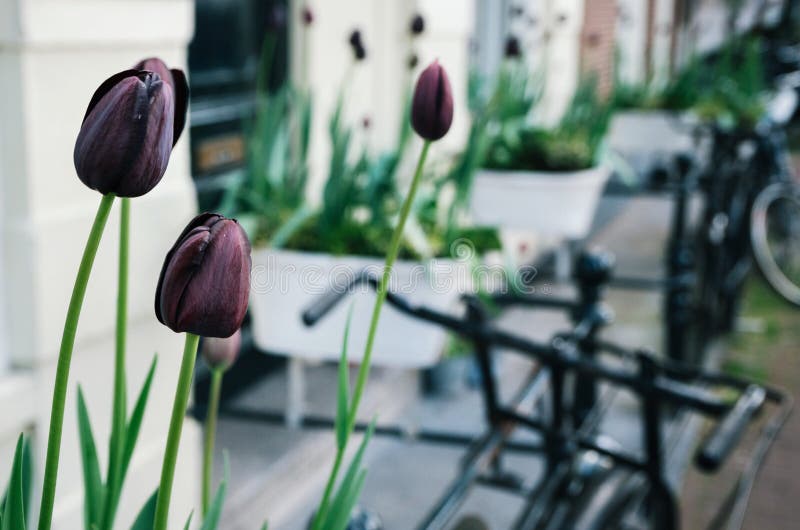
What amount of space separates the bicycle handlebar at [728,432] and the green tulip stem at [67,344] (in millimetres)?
973

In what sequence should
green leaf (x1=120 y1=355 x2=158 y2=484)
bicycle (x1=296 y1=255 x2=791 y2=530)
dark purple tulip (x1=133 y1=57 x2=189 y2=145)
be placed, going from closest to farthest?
dark purple tulip (x1=133 y1=57 x2=189 y2=145), green leaf (x1=120 y1=355 x2=158 y2=484), bicycle (x1=296 y1=255 x2=791 y2=530)

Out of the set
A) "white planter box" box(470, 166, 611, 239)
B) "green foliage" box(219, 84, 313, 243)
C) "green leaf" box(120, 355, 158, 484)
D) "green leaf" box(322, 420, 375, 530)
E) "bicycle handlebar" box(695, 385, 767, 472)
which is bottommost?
"white planter box" box(470, 166, 611, 239)

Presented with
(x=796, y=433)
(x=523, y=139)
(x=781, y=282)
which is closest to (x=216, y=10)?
(x=523, y=139)

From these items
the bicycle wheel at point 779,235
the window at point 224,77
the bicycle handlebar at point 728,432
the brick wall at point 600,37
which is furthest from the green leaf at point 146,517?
the brick wall at point 600,37

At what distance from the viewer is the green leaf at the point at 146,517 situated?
81 cm

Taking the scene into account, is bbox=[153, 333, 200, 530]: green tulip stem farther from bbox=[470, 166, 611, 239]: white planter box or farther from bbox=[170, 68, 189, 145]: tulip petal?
bbox=[470, 166, 611, 239]: white planter box

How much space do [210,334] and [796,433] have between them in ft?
12.7

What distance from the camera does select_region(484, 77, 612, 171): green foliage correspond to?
3.05 metres

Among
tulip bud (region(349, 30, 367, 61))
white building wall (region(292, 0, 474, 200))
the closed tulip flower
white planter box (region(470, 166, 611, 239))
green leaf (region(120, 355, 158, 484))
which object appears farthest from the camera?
white building wall (region(292, 0, 474, 200))

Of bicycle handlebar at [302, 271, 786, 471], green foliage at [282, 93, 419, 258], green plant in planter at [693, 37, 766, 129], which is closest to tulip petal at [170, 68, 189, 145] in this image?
bicycle handlebar at [302, 271, 786, 471]

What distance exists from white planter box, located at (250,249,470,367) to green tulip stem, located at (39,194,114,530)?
1.38 m

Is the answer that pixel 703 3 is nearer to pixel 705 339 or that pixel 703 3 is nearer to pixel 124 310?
pixel 705 339

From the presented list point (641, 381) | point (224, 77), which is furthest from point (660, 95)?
point (641, 381)

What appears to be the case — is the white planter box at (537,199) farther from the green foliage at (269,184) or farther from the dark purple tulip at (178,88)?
the dark purple tulip at (178,88)
